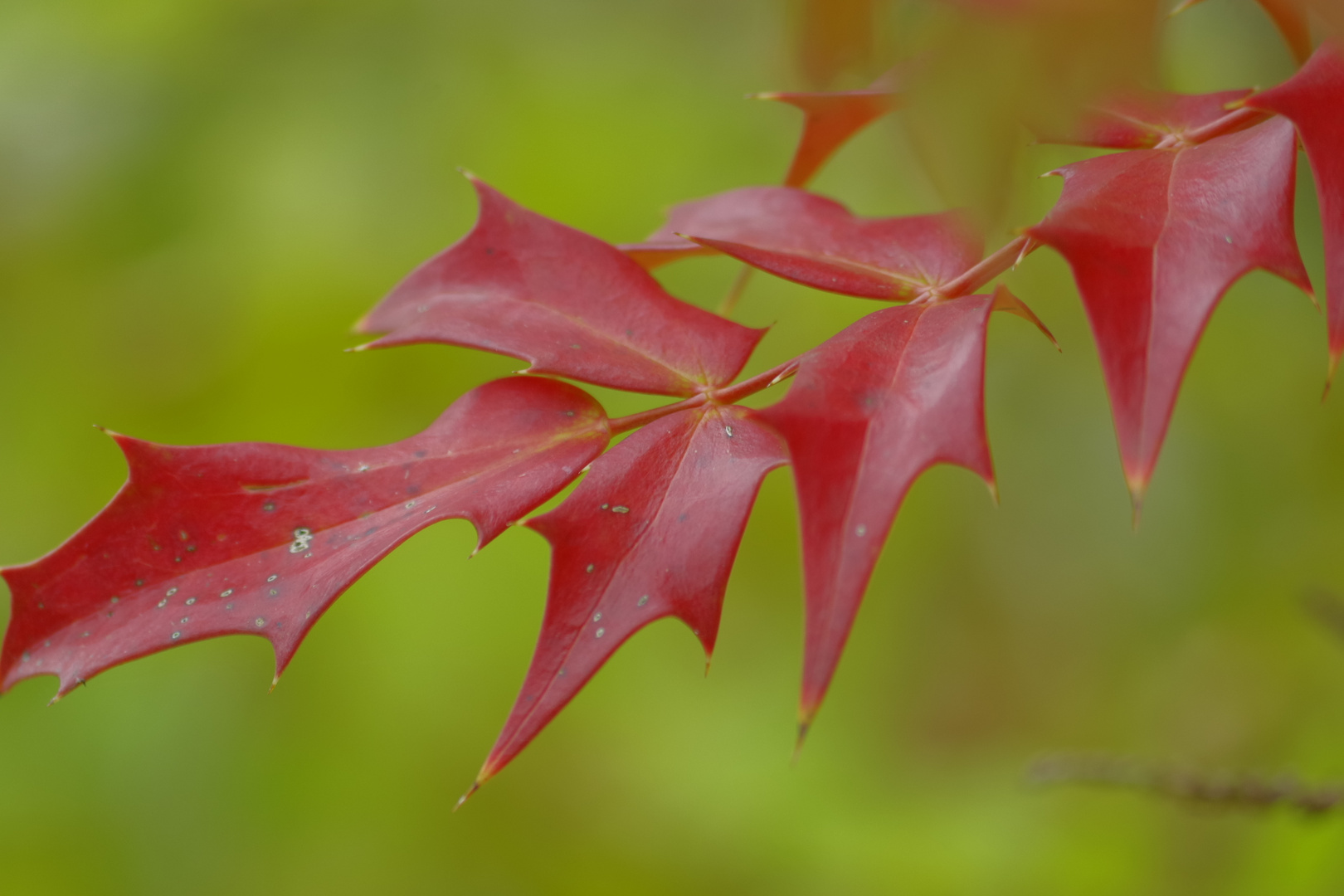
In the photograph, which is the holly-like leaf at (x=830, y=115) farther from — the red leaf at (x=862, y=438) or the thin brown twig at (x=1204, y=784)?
the thin brown twig at (x=1204, y=784)

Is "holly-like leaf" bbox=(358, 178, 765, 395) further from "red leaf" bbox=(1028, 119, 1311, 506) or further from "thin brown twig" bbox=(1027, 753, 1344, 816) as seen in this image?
"thin brown twig" bbox=(1027, 753, 1344, 816)

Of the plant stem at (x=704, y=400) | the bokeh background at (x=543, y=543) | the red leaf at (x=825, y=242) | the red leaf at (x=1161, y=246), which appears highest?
the red leaf at (x=1161, y=246)

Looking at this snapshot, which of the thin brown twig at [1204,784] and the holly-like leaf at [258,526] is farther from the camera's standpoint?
the thin brown twig at [1204,784]

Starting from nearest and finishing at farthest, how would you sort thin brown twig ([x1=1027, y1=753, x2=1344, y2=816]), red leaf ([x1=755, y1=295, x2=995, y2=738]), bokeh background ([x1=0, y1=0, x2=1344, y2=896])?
red leaf ([x1=755, y1=295, x2=995, y2=738])
thin brown twig ([x1=1027, y1=753, x2=1344, y2=816])
bokeh background ([x1=0, y1=0, x2=1344, y2=896])

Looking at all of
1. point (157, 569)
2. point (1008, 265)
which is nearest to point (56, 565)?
point (157, 569)

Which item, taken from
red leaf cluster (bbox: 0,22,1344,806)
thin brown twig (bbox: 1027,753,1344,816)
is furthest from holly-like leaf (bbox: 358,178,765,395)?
thin brown twig (bbox: 1027,753,1344,816)

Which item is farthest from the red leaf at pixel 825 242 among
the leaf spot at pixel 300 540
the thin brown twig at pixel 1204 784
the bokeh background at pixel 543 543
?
the bokeh background at pixel 543 543
